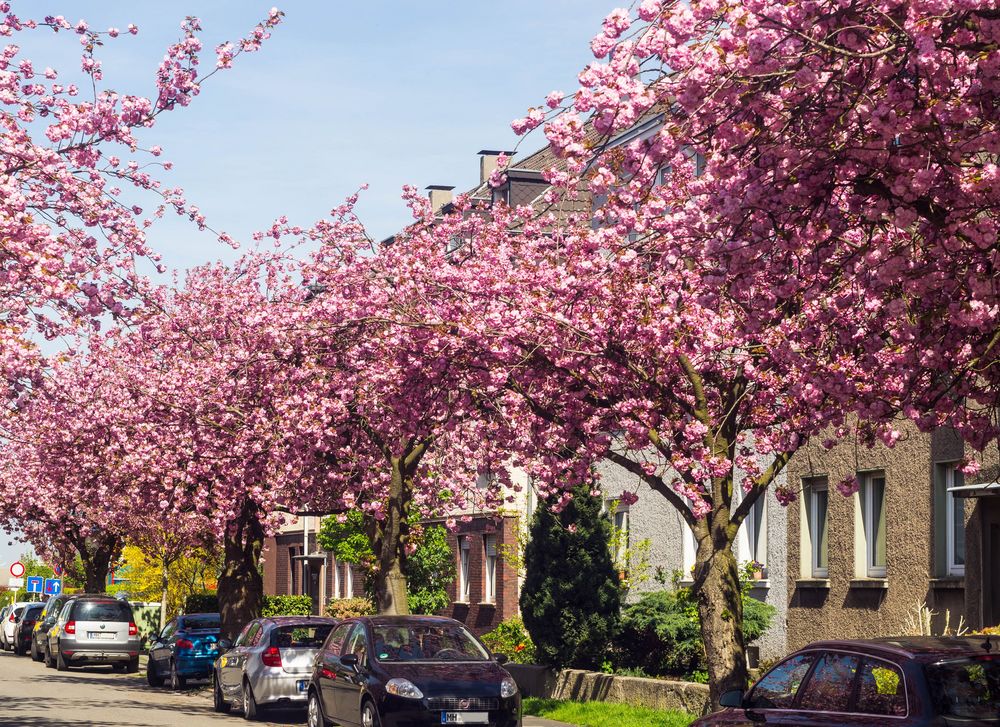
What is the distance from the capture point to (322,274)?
2325 centimetres

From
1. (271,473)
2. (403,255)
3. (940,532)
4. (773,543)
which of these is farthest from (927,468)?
(271,473)

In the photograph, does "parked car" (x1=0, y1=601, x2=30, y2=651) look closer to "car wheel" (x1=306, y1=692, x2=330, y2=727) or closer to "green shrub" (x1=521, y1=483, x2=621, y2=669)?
"green shrub" (x1=521, y1=483, x2=621, y2=669)

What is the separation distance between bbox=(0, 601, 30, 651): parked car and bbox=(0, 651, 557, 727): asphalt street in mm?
16612

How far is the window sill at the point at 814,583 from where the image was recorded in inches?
910

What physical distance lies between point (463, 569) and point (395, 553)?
61.6 feet

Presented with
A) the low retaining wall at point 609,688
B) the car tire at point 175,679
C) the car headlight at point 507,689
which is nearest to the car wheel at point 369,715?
the car headlight at point 507,689

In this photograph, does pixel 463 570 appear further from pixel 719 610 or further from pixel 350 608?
pixel 719 610

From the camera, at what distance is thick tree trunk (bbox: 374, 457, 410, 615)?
2411cm

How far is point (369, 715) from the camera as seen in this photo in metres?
15.9

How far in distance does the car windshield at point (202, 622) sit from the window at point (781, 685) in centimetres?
2345

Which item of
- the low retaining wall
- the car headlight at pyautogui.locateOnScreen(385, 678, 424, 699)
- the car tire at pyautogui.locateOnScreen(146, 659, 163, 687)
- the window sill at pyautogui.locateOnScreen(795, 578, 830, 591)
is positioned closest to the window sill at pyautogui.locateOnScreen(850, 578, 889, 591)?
the window sill at pyautogui.locateOnScreen(795, 578, 830, 591)

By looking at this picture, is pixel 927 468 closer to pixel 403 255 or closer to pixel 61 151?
pixel 403 255

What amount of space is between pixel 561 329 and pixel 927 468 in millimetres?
7247

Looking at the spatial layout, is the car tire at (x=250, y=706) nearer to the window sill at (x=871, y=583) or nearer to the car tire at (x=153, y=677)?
the window sill at (x=871, y=583)
